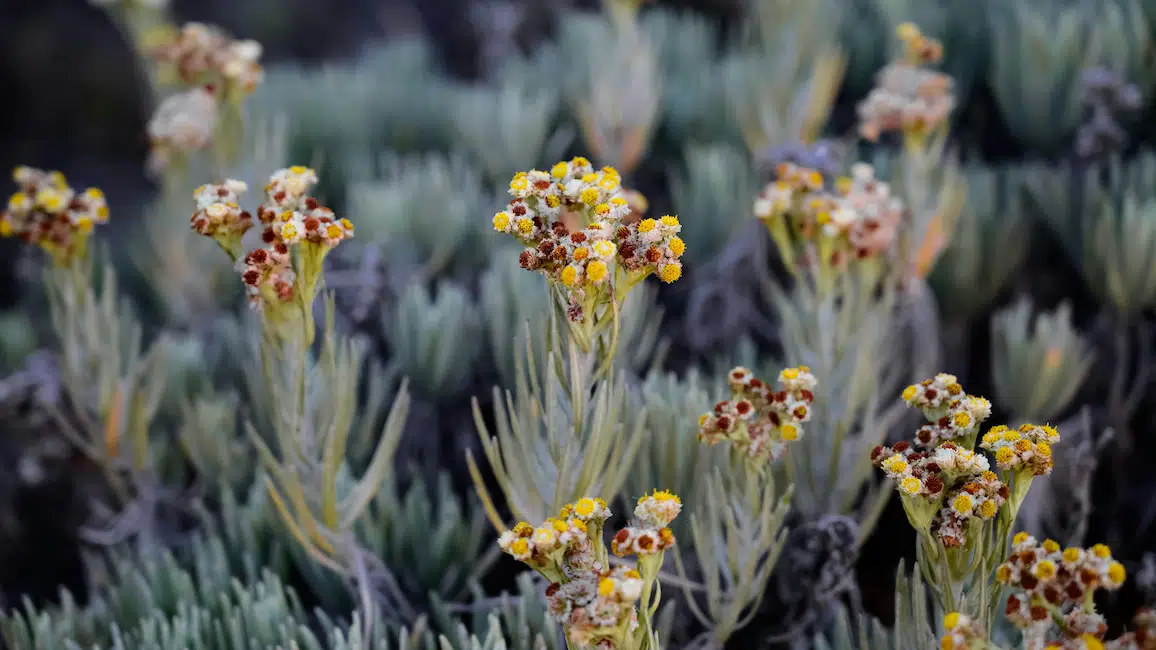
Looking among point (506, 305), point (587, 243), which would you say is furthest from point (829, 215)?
point (506, 305)

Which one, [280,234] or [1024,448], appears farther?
[280,234]

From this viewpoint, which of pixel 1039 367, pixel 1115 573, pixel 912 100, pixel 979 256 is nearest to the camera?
pixel 1115 573

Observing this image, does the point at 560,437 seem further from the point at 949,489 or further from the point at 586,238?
the point at 949,489

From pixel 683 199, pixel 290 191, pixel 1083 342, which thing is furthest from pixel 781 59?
pixel 290 191

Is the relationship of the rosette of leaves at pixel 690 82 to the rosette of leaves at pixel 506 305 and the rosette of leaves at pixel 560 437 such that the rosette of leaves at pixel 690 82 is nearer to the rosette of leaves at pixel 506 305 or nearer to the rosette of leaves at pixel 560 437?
the rosette of leaves at pixel 506 305

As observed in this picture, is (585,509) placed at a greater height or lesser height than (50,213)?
lesser

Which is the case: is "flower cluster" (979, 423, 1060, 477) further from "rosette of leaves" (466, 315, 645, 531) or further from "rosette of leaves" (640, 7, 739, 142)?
"rosette of leaves" (640, 7, 739, 142)

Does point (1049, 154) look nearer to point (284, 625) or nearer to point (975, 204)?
point (975, 204)
